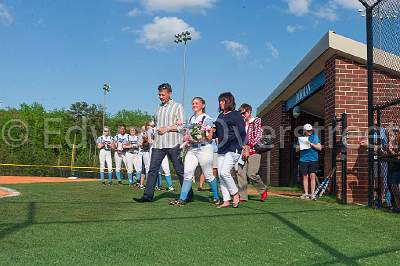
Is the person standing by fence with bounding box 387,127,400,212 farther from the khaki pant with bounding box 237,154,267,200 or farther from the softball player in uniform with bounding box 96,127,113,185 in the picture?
the softball player in uniform with bounding box 96,127,113,185

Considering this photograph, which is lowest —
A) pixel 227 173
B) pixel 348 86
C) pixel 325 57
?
pixel 227 173

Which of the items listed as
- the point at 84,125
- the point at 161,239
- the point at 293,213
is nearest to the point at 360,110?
the point at 293,213

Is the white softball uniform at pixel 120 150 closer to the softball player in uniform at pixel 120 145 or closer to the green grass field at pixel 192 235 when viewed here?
the softball player in uniform at pixel 120 145

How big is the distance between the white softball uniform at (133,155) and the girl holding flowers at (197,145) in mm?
5943

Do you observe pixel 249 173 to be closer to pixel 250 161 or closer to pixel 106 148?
pixel 250 161

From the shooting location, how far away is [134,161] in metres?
14.5

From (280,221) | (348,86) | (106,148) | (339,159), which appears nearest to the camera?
(280,221)

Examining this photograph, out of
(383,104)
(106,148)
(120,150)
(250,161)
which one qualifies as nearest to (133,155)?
(120,150)

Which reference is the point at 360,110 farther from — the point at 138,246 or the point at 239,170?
the point at 138,246

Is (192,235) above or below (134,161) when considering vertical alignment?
below

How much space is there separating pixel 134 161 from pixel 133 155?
0.18 metres

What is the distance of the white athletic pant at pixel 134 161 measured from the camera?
14289 mm

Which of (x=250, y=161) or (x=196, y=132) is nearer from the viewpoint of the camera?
(x=196, y=132)

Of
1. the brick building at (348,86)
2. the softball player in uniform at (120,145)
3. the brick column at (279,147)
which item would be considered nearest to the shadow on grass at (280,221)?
the brick building at (348,86)
